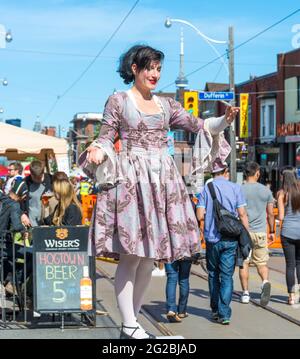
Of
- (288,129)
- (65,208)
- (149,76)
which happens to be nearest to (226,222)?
(65,208)

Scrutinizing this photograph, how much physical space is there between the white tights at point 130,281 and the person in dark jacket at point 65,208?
3.19 meters

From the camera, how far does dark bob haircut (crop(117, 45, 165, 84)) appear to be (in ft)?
13.4

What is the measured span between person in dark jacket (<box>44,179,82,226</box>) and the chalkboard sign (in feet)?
2.63

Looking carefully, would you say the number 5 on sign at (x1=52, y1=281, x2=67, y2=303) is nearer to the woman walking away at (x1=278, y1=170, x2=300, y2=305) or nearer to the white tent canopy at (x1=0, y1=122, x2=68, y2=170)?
the woman walking away at (x1=278, y1=170, x2=300, y2=305)

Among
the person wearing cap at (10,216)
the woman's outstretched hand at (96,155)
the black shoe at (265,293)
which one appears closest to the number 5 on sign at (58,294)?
the person wearing cap at (10,216)

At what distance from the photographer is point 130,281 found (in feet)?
13.3

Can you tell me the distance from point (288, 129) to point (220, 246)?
99.0ft

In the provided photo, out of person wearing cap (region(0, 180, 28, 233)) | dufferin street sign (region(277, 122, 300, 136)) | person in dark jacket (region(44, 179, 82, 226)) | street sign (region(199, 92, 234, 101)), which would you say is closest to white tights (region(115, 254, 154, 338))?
person wearing cap (region(0, 180, 28, 233))

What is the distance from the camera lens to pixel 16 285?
727 cm

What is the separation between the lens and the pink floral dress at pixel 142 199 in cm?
388

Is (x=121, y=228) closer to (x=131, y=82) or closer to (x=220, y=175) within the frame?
(x=131, y=82)
